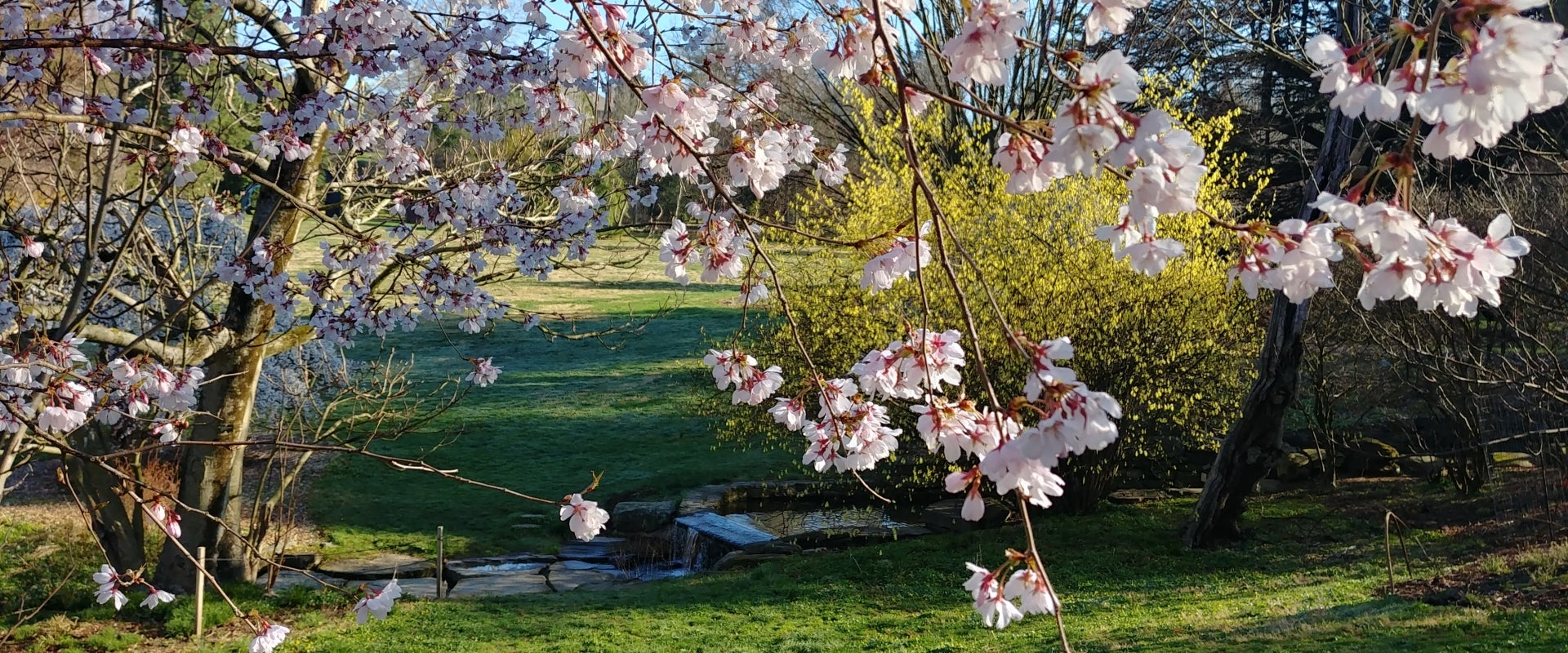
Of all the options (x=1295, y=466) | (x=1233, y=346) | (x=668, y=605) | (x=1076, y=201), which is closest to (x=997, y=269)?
(x=1076, y=201)

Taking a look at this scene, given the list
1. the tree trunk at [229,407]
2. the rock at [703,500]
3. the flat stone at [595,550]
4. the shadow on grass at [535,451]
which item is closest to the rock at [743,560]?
the flat stone at [595,550]

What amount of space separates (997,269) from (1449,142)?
7694 millimetres

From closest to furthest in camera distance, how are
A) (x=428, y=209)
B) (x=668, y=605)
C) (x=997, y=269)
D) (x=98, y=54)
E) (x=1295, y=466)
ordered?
(x=98, y=54) < (x=428, y=209) < (x=668, y=605) < (x=997, y=269) < (x=1295, y=466)

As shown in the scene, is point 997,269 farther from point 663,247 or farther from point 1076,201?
point 663,247

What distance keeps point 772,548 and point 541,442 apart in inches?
198

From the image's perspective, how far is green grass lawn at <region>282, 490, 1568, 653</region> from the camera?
6184 mm

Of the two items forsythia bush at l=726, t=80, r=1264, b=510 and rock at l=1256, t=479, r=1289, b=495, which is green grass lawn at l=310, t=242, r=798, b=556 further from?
rock at l=1256, t=479, r=1289, b=495

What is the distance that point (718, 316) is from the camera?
71.3 feet

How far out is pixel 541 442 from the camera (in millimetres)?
13727

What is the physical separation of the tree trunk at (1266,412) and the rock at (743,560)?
3210 millimetres

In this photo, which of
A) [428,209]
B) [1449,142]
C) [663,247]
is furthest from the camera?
[428,209]

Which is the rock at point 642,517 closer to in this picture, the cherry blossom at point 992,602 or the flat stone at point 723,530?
the flat stone at point 723,530

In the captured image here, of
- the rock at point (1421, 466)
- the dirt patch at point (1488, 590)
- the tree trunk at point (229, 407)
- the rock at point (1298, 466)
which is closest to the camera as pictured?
the dirt patch at point (1488, 590)

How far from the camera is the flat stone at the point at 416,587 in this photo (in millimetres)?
8373
